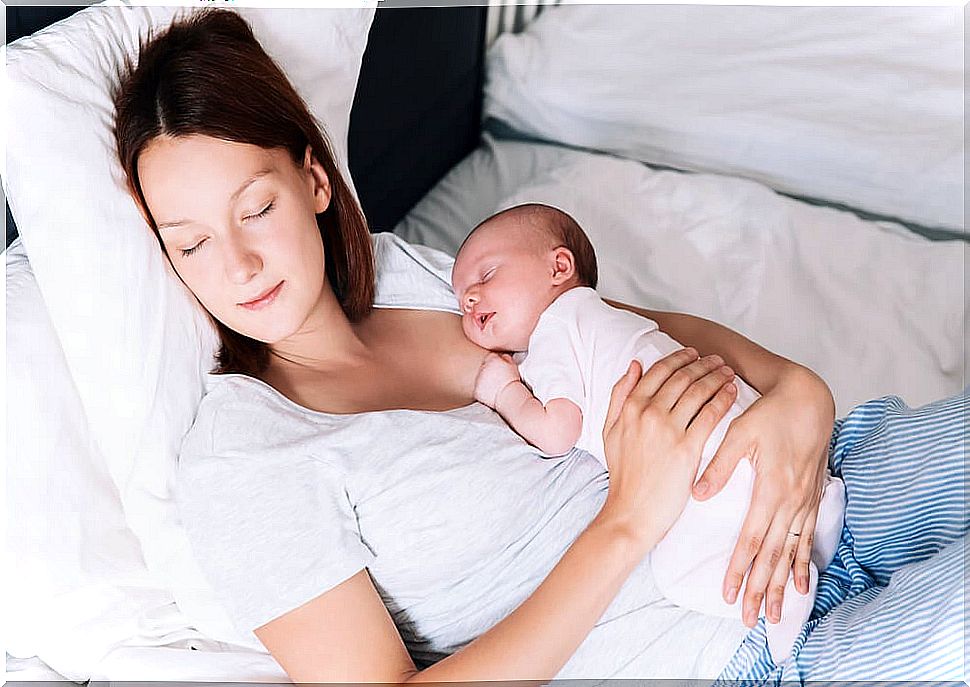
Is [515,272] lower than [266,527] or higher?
higher

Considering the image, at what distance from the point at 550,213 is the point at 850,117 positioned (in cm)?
99

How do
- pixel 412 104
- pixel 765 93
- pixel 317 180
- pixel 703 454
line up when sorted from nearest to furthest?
pixel 703 454
pixel 317 180
pixel 412 104
pixel 765 93

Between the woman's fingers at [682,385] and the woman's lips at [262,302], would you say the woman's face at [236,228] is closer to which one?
the woman's lips at [262,302]

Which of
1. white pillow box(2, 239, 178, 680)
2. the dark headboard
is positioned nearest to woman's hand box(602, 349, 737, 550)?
white pillow box(2, 239, 178, 680)

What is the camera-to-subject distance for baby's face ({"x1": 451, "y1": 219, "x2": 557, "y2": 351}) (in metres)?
A: 1.23

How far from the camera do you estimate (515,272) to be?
123 centimetres

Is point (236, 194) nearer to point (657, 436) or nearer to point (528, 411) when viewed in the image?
point (528, 411)

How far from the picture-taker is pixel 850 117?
202 cm

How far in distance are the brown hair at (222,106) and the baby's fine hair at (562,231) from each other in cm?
20

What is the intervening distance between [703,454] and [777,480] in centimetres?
8

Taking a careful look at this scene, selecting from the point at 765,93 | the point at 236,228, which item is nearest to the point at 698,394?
the point at 236,228

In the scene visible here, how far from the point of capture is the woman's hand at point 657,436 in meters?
1.04

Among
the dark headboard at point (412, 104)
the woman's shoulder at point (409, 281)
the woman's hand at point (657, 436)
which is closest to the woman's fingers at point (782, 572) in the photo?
the woman's hand at point (657, 436)

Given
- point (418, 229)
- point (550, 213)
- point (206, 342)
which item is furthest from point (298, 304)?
point (418, 229)
